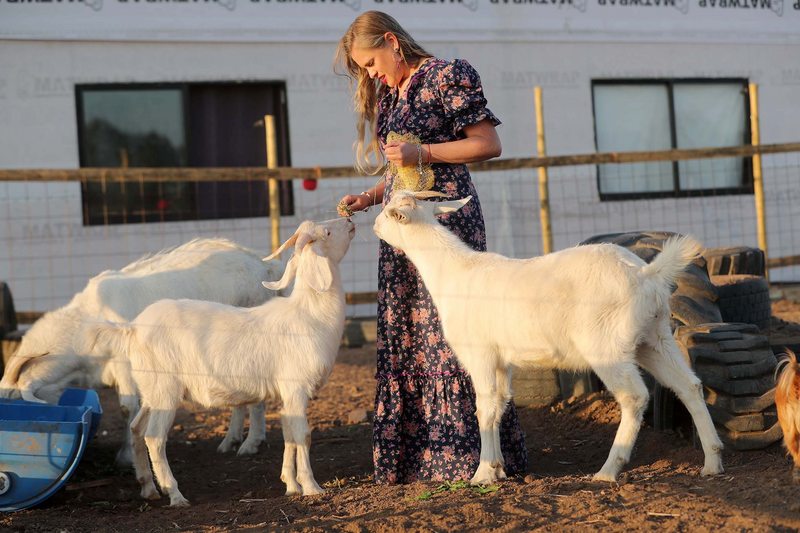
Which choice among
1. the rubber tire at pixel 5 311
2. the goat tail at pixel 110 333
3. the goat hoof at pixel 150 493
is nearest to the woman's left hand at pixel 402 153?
the goat tail at pixel 110 333

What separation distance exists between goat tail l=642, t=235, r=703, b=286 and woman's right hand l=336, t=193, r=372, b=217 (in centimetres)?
176

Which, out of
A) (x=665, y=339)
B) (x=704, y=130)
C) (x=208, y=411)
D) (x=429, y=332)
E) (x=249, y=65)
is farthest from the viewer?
(x=704, y=130)

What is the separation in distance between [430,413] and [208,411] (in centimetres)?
365

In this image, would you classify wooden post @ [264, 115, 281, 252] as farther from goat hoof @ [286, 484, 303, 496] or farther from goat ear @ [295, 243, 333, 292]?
goat hoof @ [286, 484, 303, 496]

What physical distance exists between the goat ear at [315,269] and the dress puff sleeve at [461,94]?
3.52ft

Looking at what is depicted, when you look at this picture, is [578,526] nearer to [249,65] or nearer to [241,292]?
[241,292]

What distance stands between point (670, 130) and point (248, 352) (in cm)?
911

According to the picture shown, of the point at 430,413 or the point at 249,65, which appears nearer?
the point at 430,413

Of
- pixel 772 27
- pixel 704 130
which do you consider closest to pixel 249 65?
pixel 704 130

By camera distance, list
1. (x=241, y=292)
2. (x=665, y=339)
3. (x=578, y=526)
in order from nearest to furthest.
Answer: (x=578, y=526)
(x=665, y=339)
(x=241, y=292)

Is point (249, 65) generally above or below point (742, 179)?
above

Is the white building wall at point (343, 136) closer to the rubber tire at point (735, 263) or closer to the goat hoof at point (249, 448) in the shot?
the rubber tire at point (735, 263)

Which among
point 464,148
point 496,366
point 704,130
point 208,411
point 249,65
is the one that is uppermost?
point 249,65

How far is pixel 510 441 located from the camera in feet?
18.4
